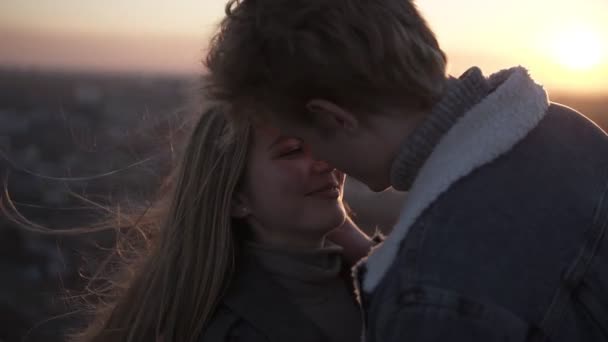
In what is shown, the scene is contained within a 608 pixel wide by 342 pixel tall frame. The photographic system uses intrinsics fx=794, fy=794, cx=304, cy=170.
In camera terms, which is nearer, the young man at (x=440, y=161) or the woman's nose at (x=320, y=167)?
the young man at (x=440, y=161)

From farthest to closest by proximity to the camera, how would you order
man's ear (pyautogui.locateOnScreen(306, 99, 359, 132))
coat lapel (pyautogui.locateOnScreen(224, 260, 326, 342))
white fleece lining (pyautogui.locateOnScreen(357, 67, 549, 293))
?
1. coat lapel (pyautogui.locateOnScreen(224, 260, 326, 342))
2. man's ear (pyautogui.locateOnScreen(306, 99, 359, 132))
3. white fleece lining (pyautogui.locateOnScreen(357, 67, 549, 293))

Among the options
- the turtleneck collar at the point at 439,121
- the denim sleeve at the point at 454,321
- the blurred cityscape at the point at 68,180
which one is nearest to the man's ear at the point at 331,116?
the turtleneck collar at the point at 439,121

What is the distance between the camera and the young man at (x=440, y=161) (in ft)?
4.84

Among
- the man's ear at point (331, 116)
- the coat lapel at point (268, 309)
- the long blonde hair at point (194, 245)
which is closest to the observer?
the man's ear at point (331, 116)

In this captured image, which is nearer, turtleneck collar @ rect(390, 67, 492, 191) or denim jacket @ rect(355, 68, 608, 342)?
denim jacket @ rect(355, 68, 608, 342)

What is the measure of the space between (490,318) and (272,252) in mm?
1138

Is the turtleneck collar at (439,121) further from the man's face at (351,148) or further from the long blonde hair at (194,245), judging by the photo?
the long blonde hair at (194,245)

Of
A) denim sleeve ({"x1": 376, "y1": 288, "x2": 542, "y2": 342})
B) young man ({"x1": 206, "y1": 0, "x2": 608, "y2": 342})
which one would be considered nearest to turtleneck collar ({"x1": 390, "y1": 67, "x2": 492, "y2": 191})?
young man ({"x1": 206, "y1": 0, "x2": 608, "y2": 342})

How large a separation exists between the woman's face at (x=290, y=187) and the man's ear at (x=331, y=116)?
597 mm

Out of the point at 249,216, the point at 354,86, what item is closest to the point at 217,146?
the point at 249,216

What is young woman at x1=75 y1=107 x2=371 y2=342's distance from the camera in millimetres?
2377

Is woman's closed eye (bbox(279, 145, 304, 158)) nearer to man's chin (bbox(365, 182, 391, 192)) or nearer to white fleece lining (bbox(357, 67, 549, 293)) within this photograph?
man's chin (bbox(365, 182, 391, 192))

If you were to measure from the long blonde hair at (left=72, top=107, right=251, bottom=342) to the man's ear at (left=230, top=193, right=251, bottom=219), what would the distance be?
0.03m

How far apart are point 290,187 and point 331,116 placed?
2.27 ft
